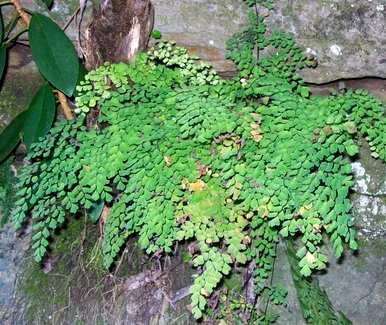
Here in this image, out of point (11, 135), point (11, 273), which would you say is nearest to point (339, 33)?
point (11, 135)

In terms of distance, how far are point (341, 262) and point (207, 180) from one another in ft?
2.97

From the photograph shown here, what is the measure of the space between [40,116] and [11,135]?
195mm

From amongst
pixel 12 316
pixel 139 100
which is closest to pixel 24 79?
pixel 139 100

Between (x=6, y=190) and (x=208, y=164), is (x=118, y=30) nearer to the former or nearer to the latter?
(x=208, y=164)

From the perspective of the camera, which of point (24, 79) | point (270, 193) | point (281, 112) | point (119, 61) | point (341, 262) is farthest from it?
point (24, 79)

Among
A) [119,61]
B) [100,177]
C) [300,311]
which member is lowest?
[300,311]

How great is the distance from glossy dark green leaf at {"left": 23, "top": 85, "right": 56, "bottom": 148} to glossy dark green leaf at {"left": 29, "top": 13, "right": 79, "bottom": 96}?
18cm

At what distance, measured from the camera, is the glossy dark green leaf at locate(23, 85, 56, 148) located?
6.00 feet

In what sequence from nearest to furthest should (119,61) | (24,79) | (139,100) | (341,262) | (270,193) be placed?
(270,193)
(139,100)
(119,61)
(341,262)
(24,79)

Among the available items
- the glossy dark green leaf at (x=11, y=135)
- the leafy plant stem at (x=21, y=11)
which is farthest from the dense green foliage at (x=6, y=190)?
the leafy plant stem at (x=21, y=11)

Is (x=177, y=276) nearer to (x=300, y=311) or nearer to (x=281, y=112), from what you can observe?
(x=300, y=311)

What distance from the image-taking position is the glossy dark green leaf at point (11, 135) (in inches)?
77.1

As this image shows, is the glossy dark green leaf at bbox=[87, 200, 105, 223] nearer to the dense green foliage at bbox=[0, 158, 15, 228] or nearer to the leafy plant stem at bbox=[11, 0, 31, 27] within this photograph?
the dense green foliage at bbox=[0, 158, 15, 228]

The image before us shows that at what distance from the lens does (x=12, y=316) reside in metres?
2.01
